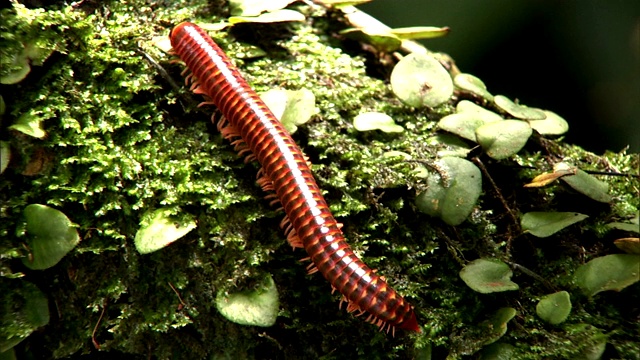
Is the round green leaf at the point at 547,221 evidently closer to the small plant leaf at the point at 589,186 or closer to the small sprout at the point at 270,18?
the small plant leaf at the point at 589,186

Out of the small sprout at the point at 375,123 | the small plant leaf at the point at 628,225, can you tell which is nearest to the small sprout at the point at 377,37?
the small sprout at the point at 375,123

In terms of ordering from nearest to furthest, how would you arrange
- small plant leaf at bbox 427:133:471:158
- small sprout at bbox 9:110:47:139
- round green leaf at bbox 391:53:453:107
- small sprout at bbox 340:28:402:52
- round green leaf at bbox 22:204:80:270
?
round green leaf at bbox 22:204:80:270 < small sprout at bbox 9:110:47:139 < small plant leaf at bbox 427:133:471:158 < round green leaf at bbox 391:53:453:107 < small sprout at bbox 340:28:402:52

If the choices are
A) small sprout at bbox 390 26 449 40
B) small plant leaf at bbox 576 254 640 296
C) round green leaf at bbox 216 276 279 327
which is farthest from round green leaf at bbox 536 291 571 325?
small sprout at bbox 390 26 449 40

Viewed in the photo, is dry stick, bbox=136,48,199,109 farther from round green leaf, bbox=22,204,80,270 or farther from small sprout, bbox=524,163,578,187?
small sprout, bbox=524,163,578,187

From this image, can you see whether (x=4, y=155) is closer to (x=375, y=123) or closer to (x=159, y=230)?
(x=159, y=230)

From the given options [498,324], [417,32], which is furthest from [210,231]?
[417,32]

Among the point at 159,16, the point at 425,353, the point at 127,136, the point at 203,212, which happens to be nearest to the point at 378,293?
the point at 425,353
